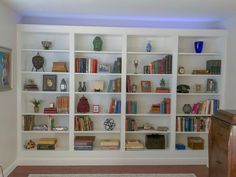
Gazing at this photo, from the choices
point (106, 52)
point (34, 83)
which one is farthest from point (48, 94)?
point (106, 52)

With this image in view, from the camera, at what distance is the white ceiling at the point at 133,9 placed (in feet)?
11.8

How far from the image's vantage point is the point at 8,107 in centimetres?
401

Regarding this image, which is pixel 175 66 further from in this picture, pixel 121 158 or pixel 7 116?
pixel 7 116

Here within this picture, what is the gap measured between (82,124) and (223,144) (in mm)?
2751

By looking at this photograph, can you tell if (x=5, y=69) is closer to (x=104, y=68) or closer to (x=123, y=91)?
(x=104, y=68)

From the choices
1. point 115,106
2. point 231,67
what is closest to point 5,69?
point 115,106

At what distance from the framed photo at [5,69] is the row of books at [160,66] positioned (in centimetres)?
221

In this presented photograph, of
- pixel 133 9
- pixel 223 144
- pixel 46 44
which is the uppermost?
pixel 133 9

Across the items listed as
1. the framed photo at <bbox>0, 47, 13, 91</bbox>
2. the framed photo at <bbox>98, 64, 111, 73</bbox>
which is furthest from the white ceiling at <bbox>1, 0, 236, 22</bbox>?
the framed photo at <bbox>98, 64, 111, 73</bbox>

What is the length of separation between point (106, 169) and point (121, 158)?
0.38 meters

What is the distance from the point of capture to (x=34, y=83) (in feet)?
15.5

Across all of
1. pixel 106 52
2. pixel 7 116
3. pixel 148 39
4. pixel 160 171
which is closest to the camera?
pixel 7 116

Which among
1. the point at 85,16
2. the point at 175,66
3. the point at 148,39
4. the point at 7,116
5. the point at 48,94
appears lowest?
the point at 7,116

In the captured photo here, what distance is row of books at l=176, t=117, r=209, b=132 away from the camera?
4730mm
